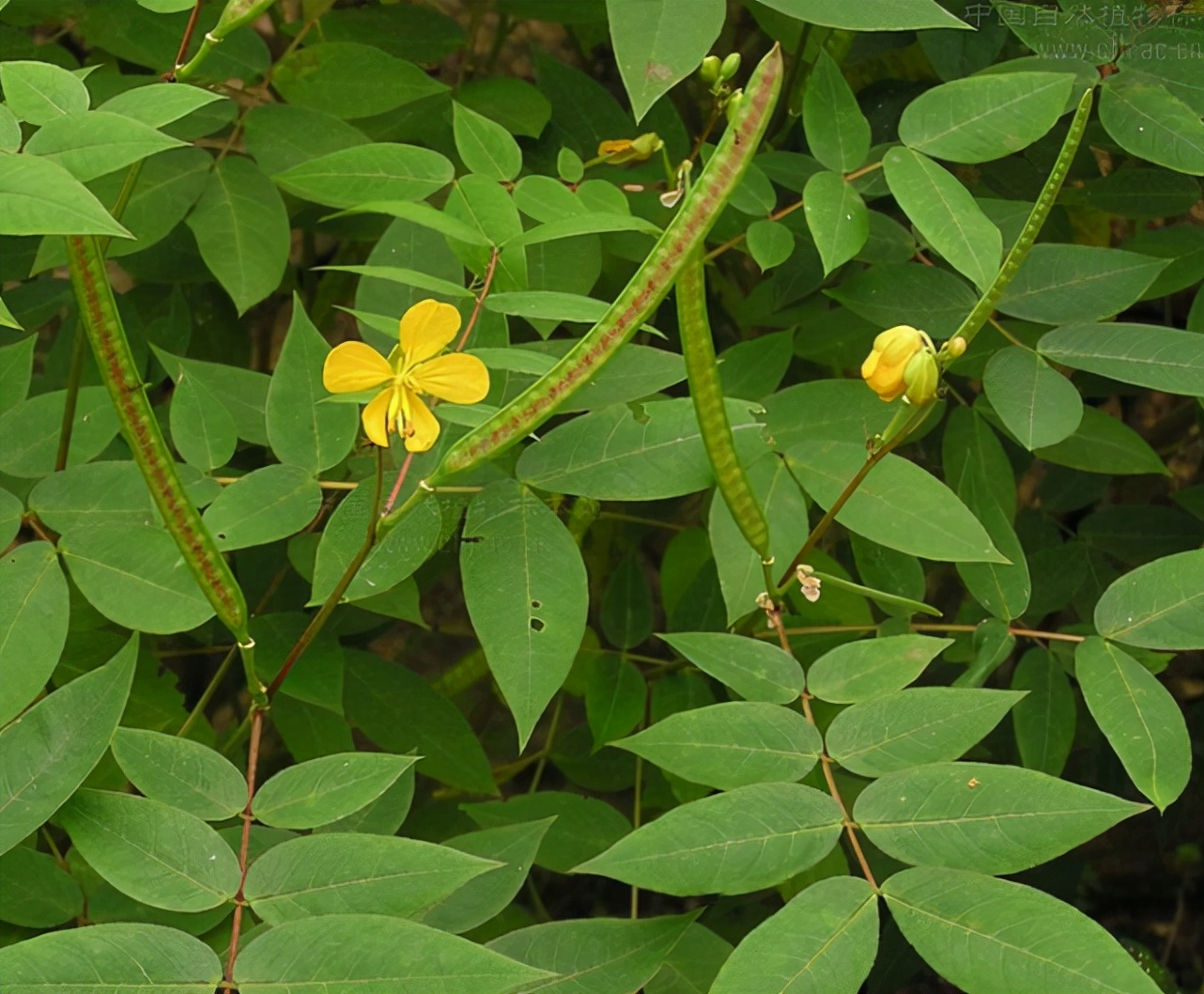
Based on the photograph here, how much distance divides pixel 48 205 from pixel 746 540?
0.57 metres

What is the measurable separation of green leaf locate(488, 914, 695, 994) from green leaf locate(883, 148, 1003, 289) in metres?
0.57

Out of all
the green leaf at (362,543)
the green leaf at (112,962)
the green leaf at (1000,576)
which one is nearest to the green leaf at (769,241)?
the green leaf at (1000,576)

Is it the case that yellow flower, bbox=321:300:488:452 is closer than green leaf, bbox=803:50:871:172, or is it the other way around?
yellow flower, bbox=321:300:488:452

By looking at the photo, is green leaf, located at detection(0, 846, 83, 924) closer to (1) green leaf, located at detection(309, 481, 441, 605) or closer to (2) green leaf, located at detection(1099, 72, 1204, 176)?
(1) green leaf, located at detection(309, 481, 441, 605)

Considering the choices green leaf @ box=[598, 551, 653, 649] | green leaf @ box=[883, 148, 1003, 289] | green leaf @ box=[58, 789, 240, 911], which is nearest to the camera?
green leaf @ box=[58, 789, 240, 911]

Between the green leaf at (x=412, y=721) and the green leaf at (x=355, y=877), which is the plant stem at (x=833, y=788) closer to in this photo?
the green leaf at (x=355, y=877)

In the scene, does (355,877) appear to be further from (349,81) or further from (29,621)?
(349,81)

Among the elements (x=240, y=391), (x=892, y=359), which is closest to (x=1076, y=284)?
(x=892, y=359)

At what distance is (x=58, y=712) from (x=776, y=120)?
1.15m

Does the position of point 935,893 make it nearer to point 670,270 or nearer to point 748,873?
point 748,873

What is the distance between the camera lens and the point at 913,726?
2.89 ft

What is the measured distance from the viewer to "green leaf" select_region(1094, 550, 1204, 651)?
3.22ft

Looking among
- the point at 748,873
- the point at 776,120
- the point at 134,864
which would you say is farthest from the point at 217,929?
the point at 776,120

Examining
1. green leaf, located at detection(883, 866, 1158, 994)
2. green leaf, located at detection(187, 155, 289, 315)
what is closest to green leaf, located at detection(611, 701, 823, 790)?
green leaf, located at detection(883, 866, 1158, 994)
